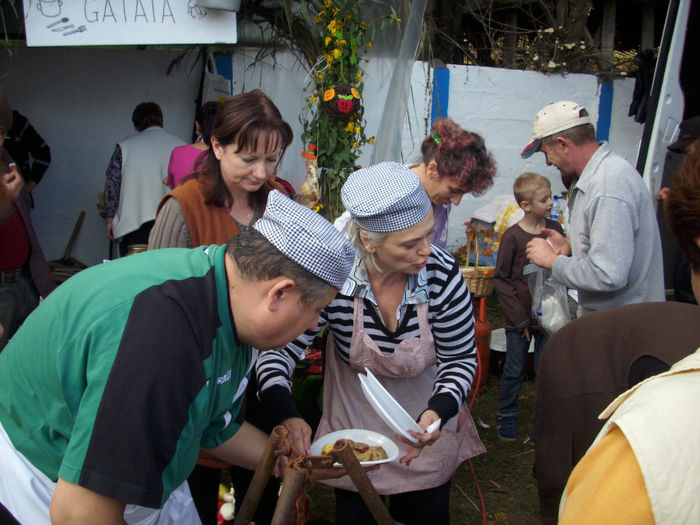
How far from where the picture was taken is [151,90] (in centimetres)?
598

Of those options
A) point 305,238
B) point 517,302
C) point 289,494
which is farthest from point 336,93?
point 289,494

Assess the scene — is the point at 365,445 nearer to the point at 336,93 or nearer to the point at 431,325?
the point at 431,325

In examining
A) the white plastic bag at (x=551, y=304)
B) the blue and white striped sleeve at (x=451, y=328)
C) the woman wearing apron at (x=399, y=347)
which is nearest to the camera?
the woman wearing apron at (x=399, y=347)

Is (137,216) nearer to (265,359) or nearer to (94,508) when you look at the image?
(265,359)

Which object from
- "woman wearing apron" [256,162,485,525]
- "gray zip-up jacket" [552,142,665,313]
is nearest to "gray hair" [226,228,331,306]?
"woman wearing apron" [256,162,485,525]

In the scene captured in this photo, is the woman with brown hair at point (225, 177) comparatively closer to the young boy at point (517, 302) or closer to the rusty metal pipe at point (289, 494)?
the rusty metal pipe at point (289, 494)

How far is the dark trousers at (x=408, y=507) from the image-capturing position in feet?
7.09

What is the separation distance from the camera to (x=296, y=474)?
58.2 inches

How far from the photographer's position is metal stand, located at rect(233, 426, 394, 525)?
1455 millimetres

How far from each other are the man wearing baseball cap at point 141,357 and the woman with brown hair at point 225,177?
1.01m

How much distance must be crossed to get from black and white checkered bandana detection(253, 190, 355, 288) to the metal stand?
47 centimetres

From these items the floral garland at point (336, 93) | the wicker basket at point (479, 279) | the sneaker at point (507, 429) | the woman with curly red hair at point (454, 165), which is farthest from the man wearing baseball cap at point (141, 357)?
the wicker basket at point (479, 279)

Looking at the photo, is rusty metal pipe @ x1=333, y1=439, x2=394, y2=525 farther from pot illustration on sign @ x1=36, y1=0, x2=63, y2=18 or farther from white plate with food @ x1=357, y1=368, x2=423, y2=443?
pot illustration on sign @ x1=36, y1=0, x2=63, y2=18

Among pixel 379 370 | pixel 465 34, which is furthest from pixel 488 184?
pixel 465 34
